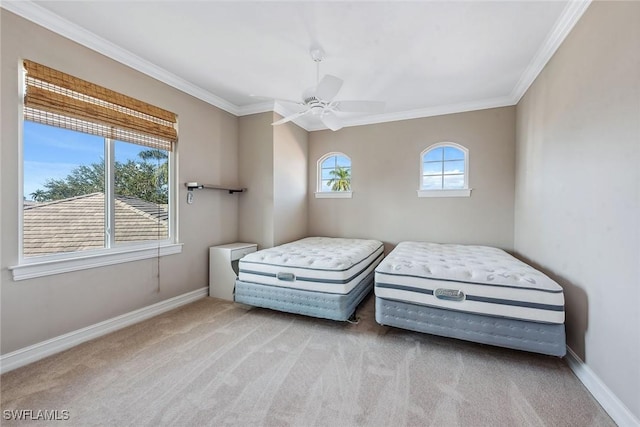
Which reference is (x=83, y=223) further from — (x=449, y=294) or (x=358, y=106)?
(x=449, y=294)

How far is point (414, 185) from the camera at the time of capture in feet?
13.4

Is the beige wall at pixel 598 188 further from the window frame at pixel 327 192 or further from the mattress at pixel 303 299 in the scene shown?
the window frame at pixel 327 192

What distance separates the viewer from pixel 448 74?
9.54ft

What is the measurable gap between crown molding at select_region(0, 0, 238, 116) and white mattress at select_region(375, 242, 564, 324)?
313 cm

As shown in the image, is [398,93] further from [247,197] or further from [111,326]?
[111,326]

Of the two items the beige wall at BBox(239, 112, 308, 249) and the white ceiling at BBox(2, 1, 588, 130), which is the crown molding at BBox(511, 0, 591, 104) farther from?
the beige wall at BBox(239, 112, 308, 249)

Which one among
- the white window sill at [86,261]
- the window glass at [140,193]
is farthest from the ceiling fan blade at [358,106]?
the white window sill at [86,261]

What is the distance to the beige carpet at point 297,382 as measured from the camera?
148cm

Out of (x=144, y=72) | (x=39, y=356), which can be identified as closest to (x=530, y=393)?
(x=39, y=356)

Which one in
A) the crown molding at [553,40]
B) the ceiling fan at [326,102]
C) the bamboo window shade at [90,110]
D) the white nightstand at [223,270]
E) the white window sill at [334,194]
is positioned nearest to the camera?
the crown molding at [553,40]

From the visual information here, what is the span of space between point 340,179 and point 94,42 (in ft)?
11.4

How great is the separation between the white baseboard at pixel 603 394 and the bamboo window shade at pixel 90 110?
167 inches

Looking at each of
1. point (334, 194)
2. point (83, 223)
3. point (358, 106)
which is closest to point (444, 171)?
point (334, 194)

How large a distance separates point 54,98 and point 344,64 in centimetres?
256
